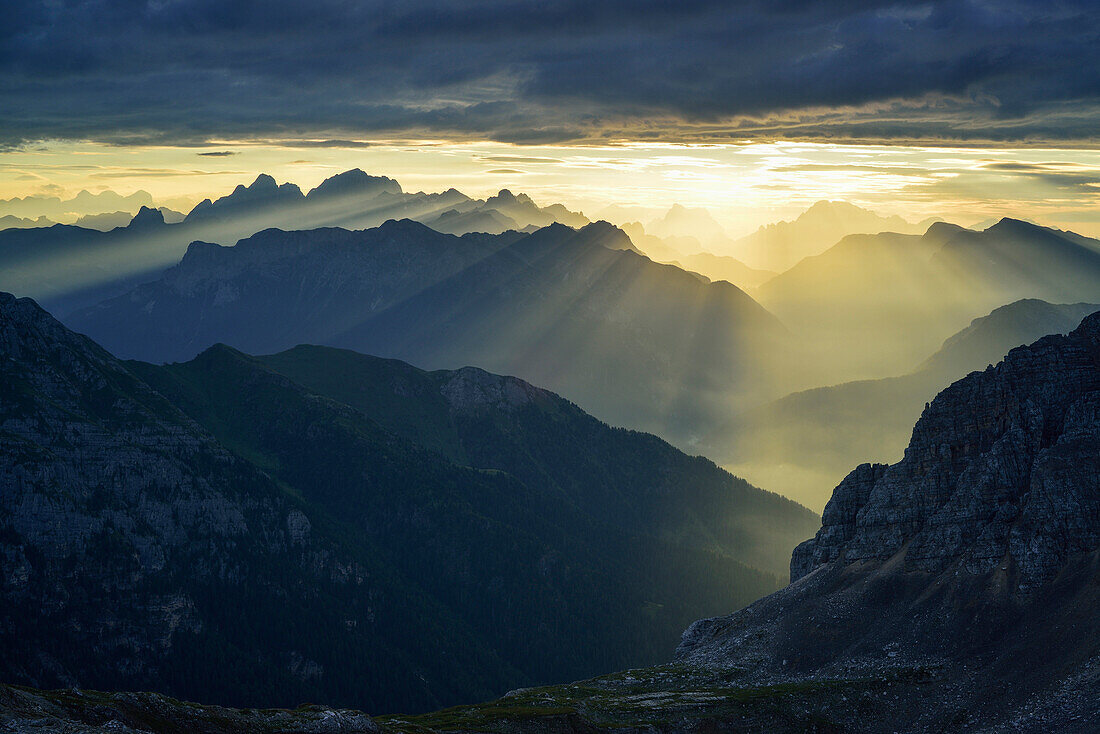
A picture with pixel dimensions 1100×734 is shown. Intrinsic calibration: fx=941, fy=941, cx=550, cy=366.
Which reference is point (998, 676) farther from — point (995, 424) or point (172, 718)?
point (172, 718)

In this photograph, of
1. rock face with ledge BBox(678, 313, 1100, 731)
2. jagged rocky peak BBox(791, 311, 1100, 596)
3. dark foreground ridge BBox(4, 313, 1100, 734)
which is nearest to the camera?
dark foreground ridge BBox(4, 313, 1100, 734)

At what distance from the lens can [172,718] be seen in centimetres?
12000

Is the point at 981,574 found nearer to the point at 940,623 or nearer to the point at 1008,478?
the point at 940,623

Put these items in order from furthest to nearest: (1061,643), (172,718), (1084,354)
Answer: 1. (1084,354)
2. (1061,643)
3. (172,718)

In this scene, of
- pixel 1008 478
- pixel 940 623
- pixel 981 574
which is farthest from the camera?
pixel 1008 478

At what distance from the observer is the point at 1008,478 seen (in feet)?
581

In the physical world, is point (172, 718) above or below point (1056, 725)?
above

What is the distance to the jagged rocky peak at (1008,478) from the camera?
6280 inches

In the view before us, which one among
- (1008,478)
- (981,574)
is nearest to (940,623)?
(981,574)

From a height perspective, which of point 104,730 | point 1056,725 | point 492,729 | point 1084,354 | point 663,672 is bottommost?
point 663,672

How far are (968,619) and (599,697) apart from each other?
65524 mm

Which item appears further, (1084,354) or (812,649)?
(1084,354)

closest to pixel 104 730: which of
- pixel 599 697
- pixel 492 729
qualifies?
pixel 492 729

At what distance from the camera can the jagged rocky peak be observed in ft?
523
